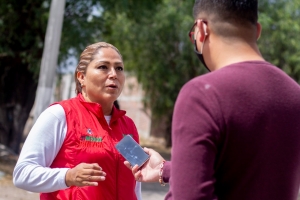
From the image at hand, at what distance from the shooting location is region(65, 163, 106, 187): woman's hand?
297cm

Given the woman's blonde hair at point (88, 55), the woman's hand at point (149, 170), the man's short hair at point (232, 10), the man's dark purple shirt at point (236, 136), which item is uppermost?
the man's short hair at point (232, 10)

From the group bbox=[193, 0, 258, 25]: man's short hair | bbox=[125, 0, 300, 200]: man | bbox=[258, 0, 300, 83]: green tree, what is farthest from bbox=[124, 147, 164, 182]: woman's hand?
bbox=[258, 0, 300, 83]: green tree

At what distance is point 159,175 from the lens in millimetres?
2416

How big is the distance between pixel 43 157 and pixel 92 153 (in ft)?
0.96

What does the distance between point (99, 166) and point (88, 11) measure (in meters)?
11.2

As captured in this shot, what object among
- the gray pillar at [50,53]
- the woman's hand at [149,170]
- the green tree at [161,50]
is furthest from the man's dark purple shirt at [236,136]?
the green tree at [161,50]

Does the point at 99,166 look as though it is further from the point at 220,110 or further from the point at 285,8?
the point at 285,8

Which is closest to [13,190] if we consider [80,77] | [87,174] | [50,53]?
[50,53]

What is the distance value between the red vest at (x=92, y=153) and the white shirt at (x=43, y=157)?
0.07 meters

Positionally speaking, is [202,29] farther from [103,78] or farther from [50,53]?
→ [50,53]

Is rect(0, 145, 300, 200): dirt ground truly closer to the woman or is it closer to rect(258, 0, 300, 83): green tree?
the woman

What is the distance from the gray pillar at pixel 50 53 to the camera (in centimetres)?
1081

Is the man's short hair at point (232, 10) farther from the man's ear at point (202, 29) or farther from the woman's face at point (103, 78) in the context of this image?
the woman's face at point (103, 78)

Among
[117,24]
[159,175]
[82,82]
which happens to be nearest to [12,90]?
[117,24]
